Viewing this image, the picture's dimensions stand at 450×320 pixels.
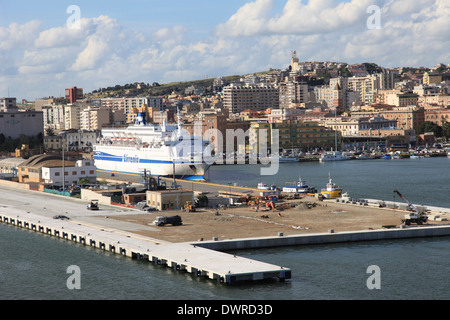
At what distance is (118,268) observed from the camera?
773 inches

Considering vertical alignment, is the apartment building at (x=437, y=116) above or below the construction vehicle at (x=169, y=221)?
above

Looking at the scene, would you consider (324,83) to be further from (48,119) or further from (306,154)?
(306,154)

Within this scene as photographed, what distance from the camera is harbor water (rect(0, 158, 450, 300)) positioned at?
55.9ft

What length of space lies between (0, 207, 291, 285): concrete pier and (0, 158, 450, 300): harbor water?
21 centimetres

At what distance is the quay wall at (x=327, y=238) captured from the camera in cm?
2139

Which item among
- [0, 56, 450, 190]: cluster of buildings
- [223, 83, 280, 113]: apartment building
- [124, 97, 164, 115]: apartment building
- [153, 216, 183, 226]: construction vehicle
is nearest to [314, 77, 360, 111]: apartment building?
[0, 56, 450, 190]: cluster of buildings

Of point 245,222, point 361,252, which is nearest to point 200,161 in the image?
point 245,222

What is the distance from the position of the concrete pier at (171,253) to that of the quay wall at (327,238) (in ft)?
3.40

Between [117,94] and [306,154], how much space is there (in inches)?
3458

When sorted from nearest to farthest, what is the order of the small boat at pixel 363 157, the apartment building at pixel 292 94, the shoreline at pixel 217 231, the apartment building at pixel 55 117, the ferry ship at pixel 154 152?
the shoreline at pixel 217 231
the ferry ship at pixel 154 152
the small boat at pixel 363 157
the apartment building at pixel 55 117
the apartment building at pixel 292 94

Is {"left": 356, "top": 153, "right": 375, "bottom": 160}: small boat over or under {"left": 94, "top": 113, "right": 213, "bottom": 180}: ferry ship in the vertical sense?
under

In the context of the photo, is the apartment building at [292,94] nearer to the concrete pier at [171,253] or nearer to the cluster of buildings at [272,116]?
Answer: the cluster of buildings at [272,116]

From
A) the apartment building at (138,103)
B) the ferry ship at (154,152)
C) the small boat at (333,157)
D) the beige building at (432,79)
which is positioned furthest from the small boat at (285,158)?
the beige building at (432,79)

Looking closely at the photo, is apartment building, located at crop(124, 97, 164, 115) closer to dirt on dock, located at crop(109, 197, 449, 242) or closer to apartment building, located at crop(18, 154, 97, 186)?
apartment building, located at crop(18, 154, 97, 186)
